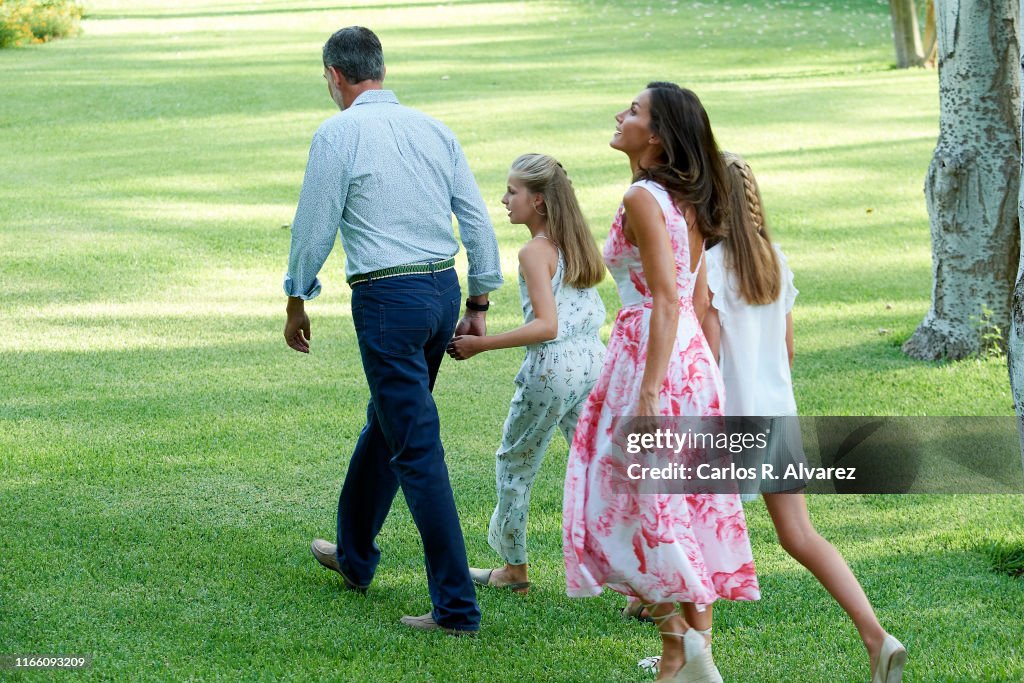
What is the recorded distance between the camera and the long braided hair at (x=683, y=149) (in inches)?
151

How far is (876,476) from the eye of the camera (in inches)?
246

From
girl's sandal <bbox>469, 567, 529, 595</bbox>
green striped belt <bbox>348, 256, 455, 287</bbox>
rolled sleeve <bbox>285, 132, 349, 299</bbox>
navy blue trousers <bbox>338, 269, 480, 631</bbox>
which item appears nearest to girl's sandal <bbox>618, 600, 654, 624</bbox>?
girl's sandal <bbox>469, 567, 529, 595</bbox>

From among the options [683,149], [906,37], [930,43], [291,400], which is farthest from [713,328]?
[930,43]

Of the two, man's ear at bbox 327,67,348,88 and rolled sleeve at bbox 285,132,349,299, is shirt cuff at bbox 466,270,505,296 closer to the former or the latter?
rolled sleeve at bbox 285,132,349,299

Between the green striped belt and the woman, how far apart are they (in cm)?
72

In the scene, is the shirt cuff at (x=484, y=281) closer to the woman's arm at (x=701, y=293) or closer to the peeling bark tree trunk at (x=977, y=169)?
the woman's arm at (x=701, y=293)

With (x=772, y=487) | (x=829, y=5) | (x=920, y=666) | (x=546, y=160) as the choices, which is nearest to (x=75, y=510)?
(x=546, y=160)

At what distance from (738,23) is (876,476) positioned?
86.6ft

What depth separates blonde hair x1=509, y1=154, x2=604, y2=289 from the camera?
183 inches

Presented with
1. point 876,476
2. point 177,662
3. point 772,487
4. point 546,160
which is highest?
point 546,160

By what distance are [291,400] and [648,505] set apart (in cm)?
390

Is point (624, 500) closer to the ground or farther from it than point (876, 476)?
farther from it

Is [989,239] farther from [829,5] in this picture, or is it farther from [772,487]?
[829,5]

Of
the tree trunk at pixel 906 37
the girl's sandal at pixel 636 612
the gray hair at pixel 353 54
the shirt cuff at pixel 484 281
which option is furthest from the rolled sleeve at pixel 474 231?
the tree trunk at pixel 906 37
